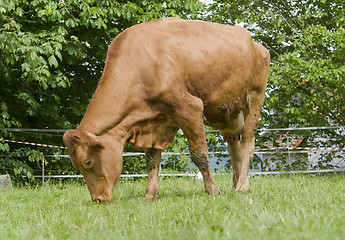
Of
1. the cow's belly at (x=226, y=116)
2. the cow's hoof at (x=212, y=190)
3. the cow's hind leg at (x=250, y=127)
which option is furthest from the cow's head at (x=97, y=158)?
the cow's hind leg at (x=250, y=127)

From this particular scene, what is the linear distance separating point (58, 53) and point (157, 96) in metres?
4.01

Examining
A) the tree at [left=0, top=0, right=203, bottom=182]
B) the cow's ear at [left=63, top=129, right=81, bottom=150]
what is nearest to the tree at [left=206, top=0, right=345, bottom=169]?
the tree at [left=0, top=0, right=203, bottom=182]

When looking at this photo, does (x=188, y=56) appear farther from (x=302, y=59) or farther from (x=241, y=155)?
(x=302, y=59)

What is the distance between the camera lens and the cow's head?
194 inches

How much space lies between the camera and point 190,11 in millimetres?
11250

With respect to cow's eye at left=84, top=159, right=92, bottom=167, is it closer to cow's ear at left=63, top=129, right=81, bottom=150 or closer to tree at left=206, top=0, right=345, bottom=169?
cow's ear at left=63, top=129, right=81, bottom=150

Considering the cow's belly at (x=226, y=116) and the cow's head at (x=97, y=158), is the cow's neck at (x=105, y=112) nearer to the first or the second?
the cow's head at (x=97, y=158)

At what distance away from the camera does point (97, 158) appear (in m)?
Result: 5.02

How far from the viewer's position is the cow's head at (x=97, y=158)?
493cm

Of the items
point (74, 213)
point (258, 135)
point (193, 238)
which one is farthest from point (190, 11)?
point (193, 238)

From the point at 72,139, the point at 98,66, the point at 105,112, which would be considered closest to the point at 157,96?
the point at 105,112

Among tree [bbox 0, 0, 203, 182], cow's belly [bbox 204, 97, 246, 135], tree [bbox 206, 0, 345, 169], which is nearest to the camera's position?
cow's belly [bbox 204, 97, 246, 135]

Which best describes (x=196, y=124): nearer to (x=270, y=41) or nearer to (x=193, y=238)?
(x=193, y=238)

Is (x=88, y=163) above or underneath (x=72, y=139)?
underneath
